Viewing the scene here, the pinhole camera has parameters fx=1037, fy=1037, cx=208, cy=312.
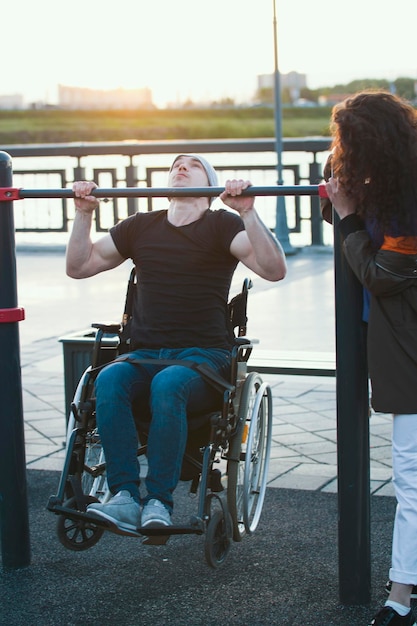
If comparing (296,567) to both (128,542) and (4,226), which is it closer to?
(128,542)

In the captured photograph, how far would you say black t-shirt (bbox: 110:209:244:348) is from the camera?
12.7 ft

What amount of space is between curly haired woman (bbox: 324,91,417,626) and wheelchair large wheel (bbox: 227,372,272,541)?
568 millimetres

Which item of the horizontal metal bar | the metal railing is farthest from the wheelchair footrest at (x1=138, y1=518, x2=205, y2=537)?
the metal railing

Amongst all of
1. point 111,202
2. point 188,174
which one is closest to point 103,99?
point 111,202

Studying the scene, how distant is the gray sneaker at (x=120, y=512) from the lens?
10.8 ft

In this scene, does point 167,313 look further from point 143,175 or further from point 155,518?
point 143,175

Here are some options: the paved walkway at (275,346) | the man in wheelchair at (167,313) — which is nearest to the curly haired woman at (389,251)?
the man in wheelchair at (167,313)

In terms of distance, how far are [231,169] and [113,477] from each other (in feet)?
33.8

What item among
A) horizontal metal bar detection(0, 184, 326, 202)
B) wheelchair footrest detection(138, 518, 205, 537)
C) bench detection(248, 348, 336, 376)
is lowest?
wheelchair footrest detection(138, 518, 205, 537)

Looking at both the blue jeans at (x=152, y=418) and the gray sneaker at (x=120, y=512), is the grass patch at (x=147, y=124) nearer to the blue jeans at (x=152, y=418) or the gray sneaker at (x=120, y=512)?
the blue jeans at (x=152, y=418)

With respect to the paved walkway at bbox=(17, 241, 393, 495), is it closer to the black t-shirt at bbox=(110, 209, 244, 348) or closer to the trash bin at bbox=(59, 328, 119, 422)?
the trash bin at bbox=(59, 328, 119, 422)

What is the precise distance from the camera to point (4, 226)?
3.75 m

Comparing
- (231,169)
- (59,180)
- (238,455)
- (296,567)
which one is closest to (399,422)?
(238,455)

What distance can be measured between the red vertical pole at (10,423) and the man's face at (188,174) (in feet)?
2.16
